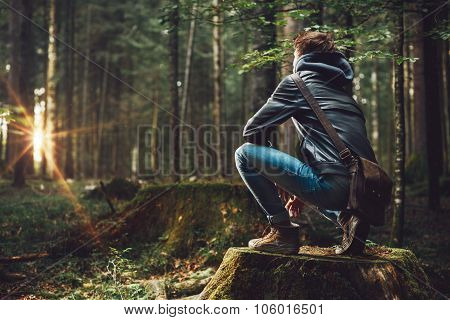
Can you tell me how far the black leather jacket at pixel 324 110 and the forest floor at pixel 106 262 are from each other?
264 centimetres

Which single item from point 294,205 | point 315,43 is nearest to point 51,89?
point 294,205

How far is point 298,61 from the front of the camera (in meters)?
3.85

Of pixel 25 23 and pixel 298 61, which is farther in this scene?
pixel 25 23

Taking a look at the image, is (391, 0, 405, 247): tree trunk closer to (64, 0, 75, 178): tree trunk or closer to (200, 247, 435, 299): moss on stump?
(200, 247, 435, 299): moss on stump

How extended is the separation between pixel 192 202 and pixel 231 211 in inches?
30.5

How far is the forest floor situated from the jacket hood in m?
2.98

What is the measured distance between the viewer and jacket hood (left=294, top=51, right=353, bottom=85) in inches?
146

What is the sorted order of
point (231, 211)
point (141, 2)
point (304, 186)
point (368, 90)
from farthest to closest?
1. point (368, 90)
2. point (141, 2)
3. point (231, 211)
4. point (304, 186)

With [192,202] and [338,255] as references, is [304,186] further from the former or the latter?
[192,202]

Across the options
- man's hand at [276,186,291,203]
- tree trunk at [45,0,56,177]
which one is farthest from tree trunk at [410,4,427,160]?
tree trunk at [45,0,56,177]

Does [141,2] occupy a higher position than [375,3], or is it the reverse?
[141,2]

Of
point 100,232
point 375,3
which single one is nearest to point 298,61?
point 375,3

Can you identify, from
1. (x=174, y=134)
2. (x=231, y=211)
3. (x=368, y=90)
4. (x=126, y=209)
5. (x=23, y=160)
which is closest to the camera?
(x=231, y=211)

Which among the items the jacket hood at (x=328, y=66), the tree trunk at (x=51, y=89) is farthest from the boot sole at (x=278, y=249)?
the tree trunk at (x=51, y=89)
